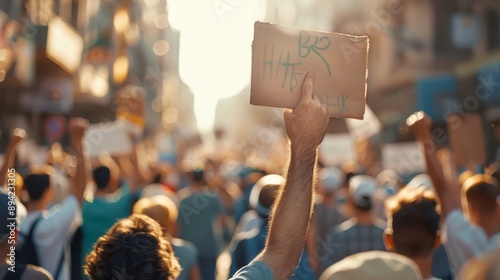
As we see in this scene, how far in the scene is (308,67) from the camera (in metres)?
2.58

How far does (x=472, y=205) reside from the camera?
392 centimetres

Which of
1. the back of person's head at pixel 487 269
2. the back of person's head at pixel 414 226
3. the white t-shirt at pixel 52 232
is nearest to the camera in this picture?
the back of person's head at pixel 487 269

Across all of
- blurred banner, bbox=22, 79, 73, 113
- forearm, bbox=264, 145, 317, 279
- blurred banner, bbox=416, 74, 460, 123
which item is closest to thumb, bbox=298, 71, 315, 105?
forearm, bbox=264, 145, 317, 279

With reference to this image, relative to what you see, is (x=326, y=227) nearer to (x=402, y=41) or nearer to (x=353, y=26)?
(x=402, y=41)

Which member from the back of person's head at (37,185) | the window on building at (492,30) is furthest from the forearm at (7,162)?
the window on building at (492,30)

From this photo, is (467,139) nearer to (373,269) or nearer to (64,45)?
(373,269)

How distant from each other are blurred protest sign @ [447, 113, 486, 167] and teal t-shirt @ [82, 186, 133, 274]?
2.64 metres

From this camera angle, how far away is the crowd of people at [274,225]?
2.43 m

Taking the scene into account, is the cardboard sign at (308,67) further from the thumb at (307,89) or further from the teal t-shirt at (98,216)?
the teal t-shirt at (98,216)

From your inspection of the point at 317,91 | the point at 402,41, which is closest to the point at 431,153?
the point at 317,91

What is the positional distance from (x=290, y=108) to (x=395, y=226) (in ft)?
3.07

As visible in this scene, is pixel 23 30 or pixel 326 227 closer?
pixel 326 227

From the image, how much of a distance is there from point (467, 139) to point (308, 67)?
2.86m

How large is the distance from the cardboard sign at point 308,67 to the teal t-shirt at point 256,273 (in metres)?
A: 0.58
